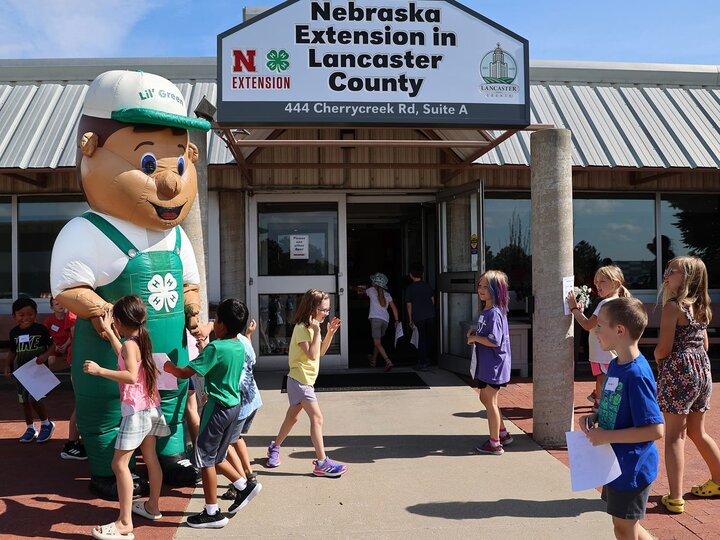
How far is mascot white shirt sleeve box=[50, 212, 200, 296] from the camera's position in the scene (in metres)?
4.23

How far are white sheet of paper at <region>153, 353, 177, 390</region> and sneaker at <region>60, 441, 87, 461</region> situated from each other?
1.48 meters

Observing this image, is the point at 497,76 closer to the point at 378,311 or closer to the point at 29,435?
the point at 378,311

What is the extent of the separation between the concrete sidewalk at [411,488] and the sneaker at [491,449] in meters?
0.06

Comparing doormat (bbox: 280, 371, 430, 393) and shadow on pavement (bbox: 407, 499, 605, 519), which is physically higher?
doormat (bbox: 280, 371, 430, 393)

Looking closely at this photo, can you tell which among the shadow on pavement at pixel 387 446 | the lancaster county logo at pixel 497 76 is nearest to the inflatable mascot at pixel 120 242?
the shadow on pavement at pixel 387 446

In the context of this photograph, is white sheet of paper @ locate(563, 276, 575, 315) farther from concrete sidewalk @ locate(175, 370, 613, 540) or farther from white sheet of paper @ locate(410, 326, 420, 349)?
white sheet of paper @ locate(410, 326, 420, 349)

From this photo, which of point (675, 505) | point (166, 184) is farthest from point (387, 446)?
point (166, 184)

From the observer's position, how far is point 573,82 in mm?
9586

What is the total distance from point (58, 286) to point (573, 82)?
26.7 ft

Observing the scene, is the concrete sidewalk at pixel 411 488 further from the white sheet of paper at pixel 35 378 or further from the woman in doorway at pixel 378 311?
the woman in doorway at pixel 378 311

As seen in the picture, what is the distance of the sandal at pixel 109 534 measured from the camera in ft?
12.0

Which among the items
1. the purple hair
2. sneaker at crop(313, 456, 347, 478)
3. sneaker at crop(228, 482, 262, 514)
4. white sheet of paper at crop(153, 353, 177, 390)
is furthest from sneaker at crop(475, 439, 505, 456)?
white sheet of paper at crop(153, 353, 177, 390)

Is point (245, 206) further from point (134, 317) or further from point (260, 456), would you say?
point (134, 317)

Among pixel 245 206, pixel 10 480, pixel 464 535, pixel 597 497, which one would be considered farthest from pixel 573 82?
pixel 10 480
